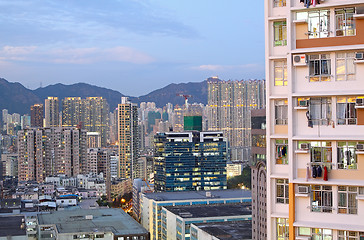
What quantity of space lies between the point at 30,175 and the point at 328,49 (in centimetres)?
5309

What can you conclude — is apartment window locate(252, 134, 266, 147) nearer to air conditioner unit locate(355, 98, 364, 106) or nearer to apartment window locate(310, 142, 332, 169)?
apartment window locate(310, 142, 332, 169)

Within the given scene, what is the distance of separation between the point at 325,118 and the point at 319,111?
0.08m

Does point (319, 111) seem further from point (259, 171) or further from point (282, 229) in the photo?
point (259, 171)

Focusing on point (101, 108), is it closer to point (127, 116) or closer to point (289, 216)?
point (127, 116)

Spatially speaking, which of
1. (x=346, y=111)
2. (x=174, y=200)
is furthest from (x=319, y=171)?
(x=174, y=200)

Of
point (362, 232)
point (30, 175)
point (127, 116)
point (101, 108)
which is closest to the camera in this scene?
point (362, 232)

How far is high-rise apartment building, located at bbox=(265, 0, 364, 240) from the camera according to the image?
5324mm

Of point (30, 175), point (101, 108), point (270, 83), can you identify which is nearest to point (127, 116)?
point (30, 175)

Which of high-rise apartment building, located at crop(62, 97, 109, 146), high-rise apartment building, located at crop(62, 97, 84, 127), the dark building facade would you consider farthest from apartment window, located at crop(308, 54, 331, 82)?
high-rise apartment building, located at crop(62, 97, 84, 127)

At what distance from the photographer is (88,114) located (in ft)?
343

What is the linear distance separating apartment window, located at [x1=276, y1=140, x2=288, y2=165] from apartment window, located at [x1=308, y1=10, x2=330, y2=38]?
103 cm

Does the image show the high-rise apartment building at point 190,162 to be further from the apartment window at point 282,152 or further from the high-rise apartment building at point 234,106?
the apartment window at point 282,152

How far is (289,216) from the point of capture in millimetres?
5496

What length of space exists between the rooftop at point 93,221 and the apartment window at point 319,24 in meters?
17.8
